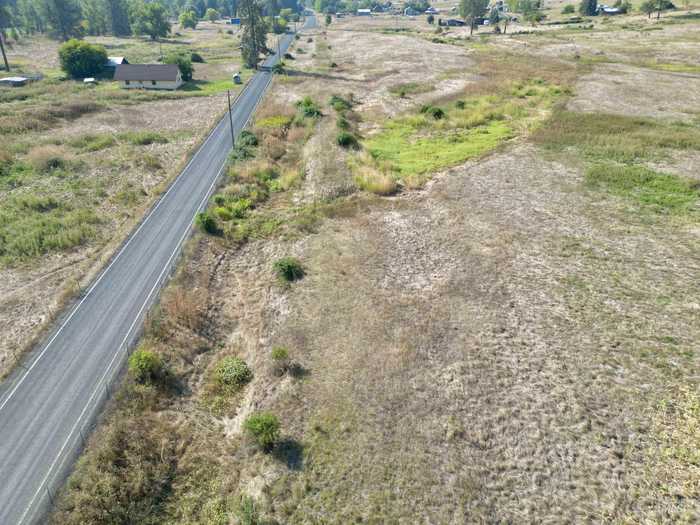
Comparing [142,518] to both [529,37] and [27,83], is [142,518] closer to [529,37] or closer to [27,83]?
[27,83]

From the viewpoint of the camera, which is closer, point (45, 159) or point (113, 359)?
point (113, 359)

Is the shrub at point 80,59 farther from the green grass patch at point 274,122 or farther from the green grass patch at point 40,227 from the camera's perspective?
the green grass patch at point 40,227

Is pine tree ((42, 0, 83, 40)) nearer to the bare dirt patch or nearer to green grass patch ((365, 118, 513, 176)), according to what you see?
green grass patch ((365, 118, 513, 176))

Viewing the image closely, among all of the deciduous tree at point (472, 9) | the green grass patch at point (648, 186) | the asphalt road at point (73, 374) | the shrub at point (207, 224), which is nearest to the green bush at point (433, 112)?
the green grass patch at point (648, 186)

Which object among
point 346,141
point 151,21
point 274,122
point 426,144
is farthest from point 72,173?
point 151,21

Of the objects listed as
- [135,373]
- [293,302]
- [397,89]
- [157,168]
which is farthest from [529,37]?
[135,373]

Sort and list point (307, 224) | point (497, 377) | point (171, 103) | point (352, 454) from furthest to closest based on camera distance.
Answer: point (171, 103) → point (307, 224) → point (497, 377) → point (352, 454)

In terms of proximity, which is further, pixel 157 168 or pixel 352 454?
pixel 157 168

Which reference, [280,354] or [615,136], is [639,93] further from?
[280,354]
